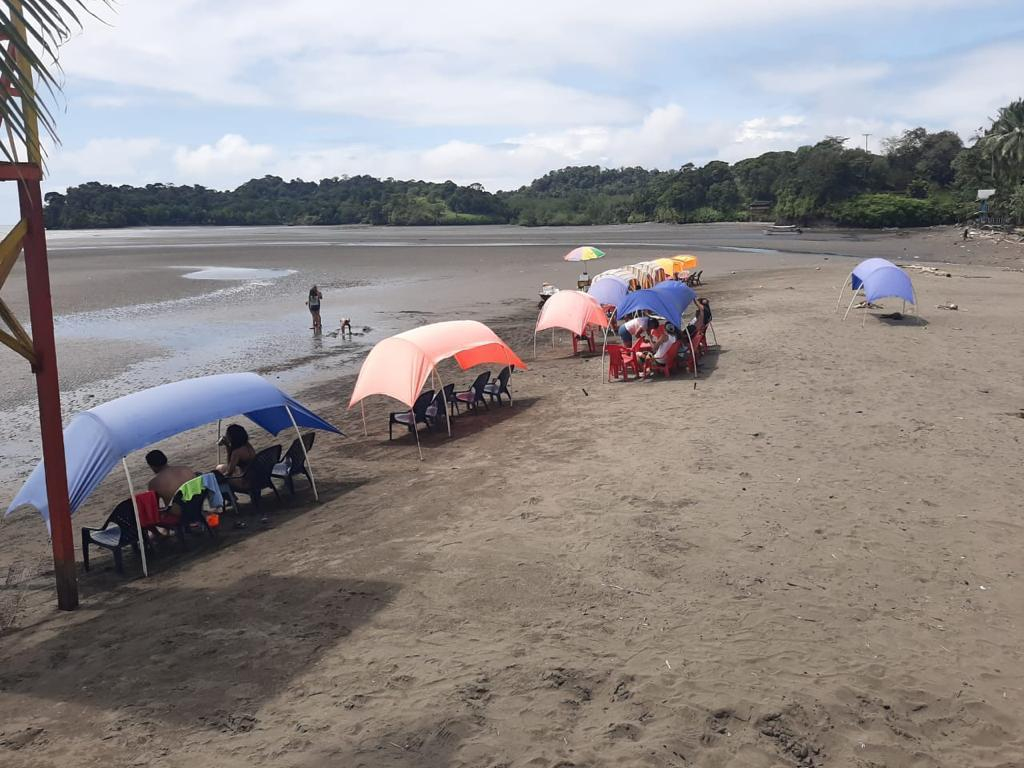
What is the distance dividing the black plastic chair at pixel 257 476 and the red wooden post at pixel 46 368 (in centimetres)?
Result: 271

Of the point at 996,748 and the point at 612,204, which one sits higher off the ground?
the point at 612,204

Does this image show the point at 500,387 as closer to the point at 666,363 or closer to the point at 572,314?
the point at 666,363

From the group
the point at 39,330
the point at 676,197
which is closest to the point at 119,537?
the point at 39,330

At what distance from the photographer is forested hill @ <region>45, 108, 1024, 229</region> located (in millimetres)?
73000

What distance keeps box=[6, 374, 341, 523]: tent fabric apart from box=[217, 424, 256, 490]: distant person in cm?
28

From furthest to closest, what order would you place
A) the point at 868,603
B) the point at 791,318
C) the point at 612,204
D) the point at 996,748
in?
the point at 612,204, the point at 791,318, the point at 868,603, the point at 996,748

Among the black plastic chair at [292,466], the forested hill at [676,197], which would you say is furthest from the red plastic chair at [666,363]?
the forested hill at [676,197]

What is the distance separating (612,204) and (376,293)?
92355 mm

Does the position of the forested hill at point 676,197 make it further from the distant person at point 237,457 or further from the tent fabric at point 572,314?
the distant person at point 237,457

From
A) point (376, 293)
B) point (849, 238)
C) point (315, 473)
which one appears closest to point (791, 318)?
point (315, 473)

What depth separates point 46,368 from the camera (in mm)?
7352

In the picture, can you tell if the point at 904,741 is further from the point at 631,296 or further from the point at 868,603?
the point at 631,296

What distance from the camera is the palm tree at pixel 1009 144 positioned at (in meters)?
59.4

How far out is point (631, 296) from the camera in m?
16.4
